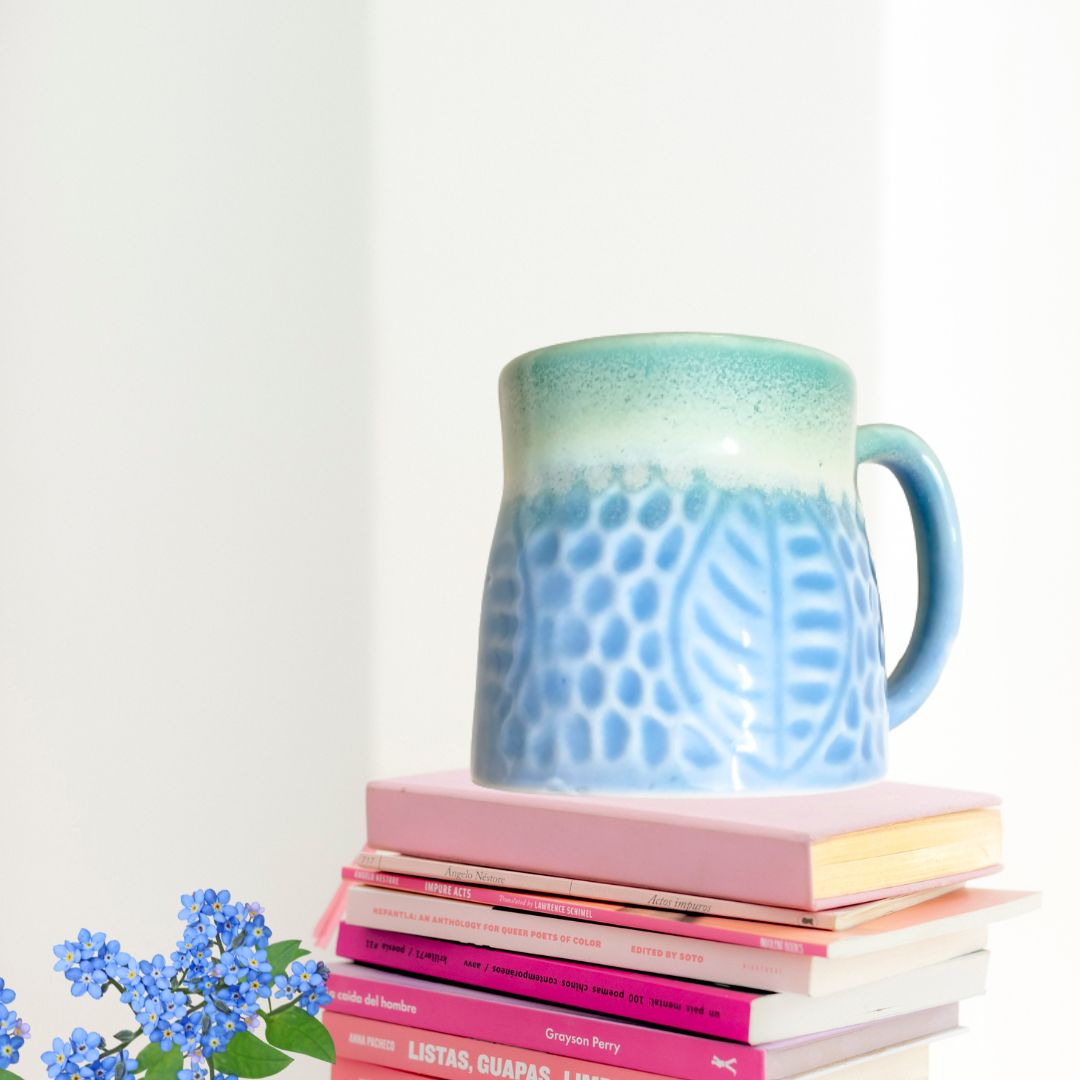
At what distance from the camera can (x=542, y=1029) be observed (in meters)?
0.59

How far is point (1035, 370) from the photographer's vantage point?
0.83 m

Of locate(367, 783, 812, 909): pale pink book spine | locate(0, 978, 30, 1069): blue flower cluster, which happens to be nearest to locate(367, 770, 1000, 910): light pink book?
locate(367, 783, 812, 909): pale pink book spine

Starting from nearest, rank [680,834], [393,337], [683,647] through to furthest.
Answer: [683,647], [680,834], [393,337]

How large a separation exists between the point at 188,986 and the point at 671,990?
0.21 meters

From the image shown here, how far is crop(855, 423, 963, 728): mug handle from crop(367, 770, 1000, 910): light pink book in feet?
0.38

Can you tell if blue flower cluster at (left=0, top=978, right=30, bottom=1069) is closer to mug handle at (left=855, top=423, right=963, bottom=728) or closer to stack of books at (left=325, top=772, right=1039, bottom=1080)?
stack of books at (left=325, top=772, right=1039, bottom=1080)

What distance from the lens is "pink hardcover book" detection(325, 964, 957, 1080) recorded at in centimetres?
54

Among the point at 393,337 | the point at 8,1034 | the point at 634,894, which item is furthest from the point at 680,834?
the point at 393,337

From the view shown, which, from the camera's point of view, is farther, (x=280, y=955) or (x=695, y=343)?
(x=280, y=955)

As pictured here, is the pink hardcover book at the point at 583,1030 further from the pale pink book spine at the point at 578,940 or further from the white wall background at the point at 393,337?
the white wall background at the point at 393,337

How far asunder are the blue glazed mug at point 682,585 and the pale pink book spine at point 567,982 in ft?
0.72

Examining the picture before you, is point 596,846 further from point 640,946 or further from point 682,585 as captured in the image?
point 682,585

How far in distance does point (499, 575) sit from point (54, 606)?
20.0 inches

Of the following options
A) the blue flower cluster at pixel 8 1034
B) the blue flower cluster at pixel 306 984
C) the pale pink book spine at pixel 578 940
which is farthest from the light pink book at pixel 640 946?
the blue flower cluster at pixel 8 1034
